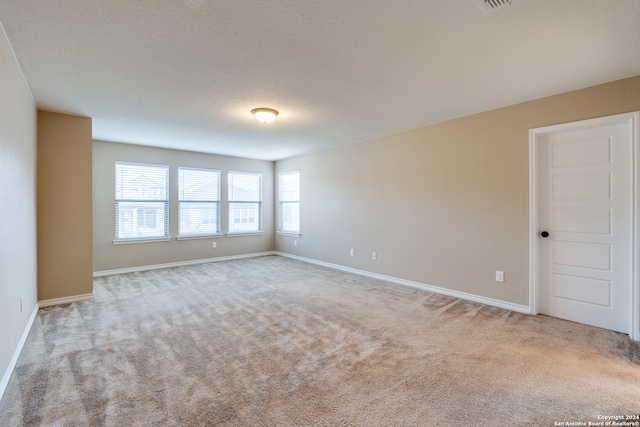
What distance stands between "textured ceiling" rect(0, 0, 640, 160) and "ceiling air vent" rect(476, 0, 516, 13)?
0.13 ft

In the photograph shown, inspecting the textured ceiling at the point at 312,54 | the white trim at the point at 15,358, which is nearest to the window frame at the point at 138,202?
the textured ceiling at the point at 312,54

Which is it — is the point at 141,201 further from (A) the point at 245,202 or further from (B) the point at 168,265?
(A) the point at 245,202

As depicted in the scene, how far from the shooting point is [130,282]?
4844 millimetres

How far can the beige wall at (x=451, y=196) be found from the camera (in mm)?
3418

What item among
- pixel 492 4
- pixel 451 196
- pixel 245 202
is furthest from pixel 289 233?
pixel 492 4

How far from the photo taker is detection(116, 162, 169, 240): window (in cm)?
552

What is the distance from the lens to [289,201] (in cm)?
729

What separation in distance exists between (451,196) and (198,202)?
518 cm

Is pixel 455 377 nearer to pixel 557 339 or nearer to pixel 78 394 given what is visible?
pixel 557 339

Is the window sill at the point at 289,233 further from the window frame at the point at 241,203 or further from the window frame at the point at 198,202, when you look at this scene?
the window frame at the point at 198,202

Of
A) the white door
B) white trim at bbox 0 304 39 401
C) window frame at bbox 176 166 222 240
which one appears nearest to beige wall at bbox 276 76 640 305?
the white door

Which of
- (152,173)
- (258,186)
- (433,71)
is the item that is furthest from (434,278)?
(152,173)

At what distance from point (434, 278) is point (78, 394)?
13.5ft

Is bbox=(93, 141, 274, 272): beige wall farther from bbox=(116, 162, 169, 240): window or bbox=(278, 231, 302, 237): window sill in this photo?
bbox=(278, 231, 302, 237): window sill
